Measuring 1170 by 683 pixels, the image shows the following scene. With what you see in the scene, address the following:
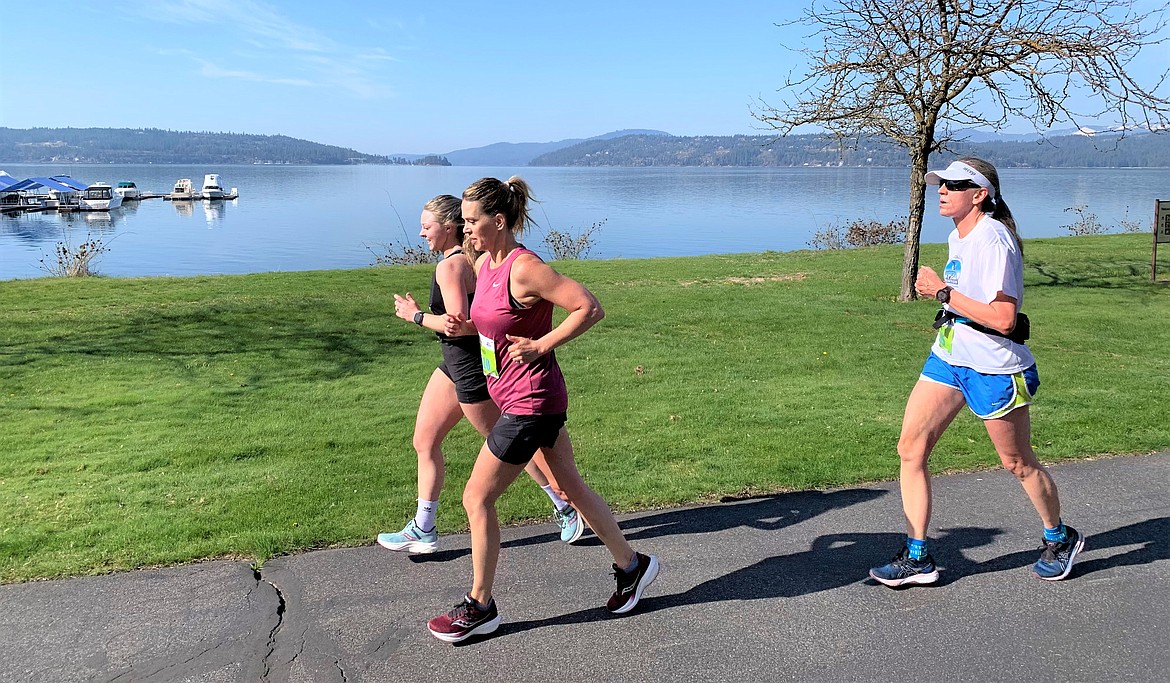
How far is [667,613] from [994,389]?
168cm

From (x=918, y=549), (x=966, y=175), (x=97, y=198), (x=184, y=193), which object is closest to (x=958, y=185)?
(x=966, y=175)

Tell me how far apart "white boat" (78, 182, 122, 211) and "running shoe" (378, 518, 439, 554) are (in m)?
76.2

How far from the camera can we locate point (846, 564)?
14.0 ft

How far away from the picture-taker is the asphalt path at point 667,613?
3.30 m

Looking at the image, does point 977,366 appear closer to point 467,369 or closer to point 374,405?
point 467,369

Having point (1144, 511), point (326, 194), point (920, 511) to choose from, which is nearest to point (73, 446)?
point (920, 511)

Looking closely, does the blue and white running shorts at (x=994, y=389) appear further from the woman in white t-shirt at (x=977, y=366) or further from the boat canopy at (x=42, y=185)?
the boat canopy at (x=42, y=185)

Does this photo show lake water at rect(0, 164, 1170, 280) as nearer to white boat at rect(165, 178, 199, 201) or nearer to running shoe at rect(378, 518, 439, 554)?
white boat at rect(165, 178, 199, 201)

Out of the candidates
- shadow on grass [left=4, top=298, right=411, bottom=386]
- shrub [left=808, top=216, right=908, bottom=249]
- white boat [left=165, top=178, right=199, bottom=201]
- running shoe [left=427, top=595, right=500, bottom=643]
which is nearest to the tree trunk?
shadow on grass [left=4, top=298, right=411, bottom=386]

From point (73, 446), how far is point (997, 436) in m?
5.99

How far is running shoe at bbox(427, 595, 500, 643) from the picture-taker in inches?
137

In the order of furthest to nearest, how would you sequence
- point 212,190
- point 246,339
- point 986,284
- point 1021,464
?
point 212,190 < point 246,339 < point 1021,464 < point 986,284

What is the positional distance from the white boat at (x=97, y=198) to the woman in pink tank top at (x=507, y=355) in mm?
77081

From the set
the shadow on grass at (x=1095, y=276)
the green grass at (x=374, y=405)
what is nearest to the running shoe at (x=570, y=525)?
the green grass at (x=374, y=405)
